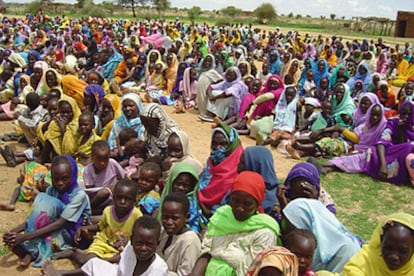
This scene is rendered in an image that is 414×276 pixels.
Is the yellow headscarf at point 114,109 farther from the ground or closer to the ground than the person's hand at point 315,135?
farther from the ground

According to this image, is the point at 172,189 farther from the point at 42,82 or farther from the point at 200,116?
the point at 200,116

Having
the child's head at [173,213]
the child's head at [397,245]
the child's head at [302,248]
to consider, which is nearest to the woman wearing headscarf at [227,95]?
the child's head at [173,213]

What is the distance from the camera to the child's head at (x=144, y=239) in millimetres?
3105

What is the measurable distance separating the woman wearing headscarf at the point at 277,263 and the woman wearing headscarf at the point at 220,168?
1.81 metres

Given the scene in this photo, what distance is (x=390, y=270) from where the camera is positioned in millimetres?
2723

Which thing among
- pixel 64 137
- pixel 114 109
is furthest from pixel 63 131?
pixel 114 109

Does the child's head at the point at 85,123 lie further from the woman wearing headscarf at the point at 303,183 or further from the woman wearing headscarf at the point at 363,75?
the woman wearing headscarf at the point at 363,75

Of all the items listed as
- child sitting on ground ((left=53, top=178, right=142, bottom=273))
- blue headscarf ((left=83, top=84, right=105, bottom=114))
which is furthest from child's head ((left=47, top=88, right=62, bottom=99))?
child sitting on ground ((left=53, top=178, right=142, bottom=273))

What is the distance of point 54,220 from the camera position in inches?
161

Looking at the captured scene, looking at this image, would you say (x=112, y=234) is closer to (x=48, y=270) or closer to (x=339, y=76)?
(x=48, y=270)

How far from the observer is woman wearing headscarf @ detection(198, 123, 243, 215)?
4410mm

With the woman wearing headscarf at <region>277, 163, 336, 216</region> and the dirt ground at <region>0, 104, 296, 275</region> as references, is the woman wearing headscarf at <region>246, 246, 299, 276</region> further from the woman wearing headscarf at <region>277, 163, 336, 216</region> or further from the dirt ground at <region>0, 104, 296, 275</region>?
the dirt ground at <region>0, 104, 296, 275</region>

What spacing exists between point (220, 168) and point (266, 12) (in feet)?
197

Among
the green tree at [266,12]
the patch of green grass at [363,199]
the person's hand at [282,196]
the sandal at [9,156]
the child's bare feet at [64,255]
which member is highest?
the green tree at [266,12]
